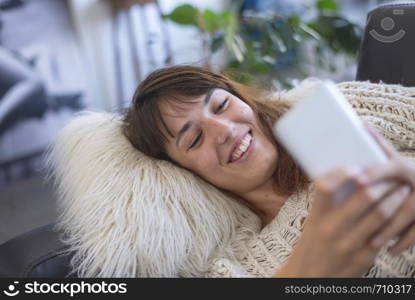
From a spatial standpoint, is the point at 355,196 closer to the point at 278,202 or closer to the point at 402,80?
the point at 278,202

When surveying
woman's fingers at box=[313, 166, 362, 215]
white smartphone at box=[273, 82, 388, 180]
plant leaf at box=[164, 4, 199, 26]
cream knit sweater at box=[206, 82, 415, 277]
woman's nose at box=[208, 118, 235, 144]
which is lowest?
cream knit sweater at box=[206, 82, 415, 277]

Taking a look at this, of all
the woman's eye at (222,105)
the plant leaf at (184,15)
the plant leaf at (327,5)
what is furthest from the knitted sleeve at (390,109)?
the plant leaf at (327,5)

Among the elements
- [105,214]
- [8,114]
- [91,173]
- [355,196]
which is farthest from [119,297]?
[8,114]

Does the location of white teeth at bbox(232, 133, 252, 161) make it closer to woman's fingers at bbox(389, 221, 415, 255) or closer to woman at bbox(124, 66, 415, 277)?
woman at bbox(124, 66, 415, 277)

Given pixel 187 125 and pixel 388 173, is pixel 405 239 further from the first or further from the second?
pixel 187 125

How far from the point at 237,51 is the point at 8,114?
41.5 inches

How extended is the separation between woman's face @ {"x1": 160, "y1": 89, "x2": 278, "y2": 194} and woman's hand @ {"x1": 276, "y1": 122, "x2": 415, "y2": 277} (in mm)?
295

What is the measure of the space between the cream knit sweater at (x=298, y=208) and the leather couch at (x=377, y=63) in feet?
0.33

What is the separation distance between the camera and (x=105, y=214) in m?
0.86

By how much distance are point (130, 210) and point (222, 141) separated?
9.3 inches

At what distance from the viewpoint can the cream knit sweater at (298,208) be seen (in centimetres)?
81

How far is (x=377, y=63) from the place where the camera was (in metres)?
1.04

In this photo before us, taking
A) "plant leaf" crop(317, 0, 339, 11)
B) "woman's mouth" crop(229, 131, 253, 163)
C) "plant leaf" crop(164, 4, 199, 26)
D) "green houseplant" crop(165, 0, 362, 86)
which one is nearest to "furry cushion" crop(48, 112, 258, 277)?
"woman's mouth" crop(229, 131, 253, 163)

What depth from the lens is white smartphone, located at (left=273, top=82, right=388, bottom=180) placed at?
48 centimetres
